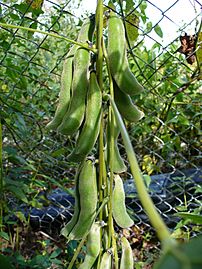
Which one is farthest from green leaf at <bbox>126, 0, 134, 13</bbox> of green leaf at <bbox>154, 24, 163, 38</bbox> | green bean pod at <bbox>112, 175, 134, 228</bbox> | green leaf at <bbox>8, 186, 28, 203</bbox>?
green bean pod at <bbox>112, 175, 134, 228</bbox>

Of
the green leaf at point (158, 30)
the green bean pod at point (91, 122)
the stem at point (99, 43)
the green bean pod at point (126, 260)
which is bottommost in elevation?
the green bean pod at point (126, 260)

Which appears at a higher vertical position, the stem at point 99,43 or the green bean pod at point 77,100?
the stem at point 99,43

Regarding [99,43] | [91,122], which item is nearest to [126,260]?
[91,122]

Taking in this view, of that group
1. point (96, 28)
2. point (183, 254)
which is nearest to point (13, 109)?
point (96, 28)

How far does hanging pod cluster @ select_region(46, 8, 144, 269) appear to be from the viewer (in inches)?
22.7

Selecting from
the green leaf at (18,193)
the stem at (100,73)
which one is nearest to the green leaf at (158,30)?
the green leaf at (18,193)

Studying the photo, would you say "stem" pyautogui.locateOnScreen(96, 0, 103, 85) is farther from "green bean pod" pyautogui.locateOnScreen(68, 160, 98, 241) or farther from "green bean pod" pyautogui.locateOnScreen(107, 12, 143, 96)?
"green bean pod" pyautogui.locateOnScreen(68, 160, 98, 241)

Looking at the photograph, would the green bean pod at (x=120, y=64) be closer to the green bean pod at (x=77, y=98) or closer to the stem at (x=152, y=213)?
the green bean pod at (x=77, y=98)

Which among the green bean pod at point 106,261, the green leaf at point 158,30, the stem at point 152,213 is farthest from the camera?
the green leaf at point 158,30

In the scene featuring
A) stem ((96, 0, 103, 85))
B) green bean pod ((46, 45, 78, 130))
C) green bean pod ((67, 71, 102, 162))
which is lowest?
green bean pod ((67, 71, 102, 162))

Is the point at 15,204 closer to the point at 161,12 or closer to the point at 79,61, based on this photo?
the point at 161,12

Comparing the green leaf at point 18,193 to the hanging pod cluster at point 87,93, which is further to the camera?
the green leaf at point 18,193

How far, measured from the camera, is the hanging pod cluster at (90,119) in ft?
1.89

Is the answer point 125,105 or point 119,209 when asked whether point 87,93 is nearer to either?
point 125,105
